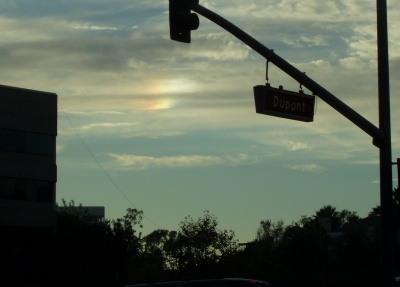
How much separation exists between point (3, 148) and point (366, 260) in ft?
97.8

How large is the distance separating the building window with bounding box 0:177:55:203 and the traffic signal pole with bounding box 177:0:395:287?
5427cm

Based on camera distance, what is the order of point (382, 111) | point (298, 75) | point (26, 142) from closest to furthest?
point (298, 75) → point (382, 111) → point (26, 142)

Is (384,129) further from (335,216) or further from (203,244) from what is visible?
(335,216)

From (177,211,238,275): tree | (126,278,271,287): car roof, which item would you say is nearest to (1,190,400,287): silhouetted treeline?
(177,211,238,275): tree

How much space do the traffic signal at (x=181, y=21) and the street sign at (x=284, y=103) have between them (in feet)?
5.21

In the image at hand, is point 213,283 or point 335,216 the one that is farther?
point 335,216

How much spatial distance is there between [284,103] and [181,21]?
231 cm

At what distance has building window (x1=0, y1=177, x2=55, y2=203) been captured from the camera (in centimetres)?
6606

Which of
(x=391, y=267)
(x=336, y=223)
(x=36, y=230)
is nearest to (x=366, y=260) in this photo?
(x=36, y=230)

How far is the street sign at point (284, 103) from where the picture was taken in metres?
13.9

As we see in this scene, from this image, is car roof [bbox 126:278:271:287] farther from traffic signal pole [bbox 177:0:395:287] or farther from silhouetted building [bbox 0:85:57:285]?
silhouetted building [bbox 0:85:57:285]

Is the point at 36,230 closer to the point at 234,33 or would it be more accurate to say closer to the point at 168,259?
the point at 168,259

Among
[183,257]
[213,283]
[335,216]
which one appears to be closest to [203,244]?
[183,257]

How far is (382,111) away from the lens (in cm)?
1475
